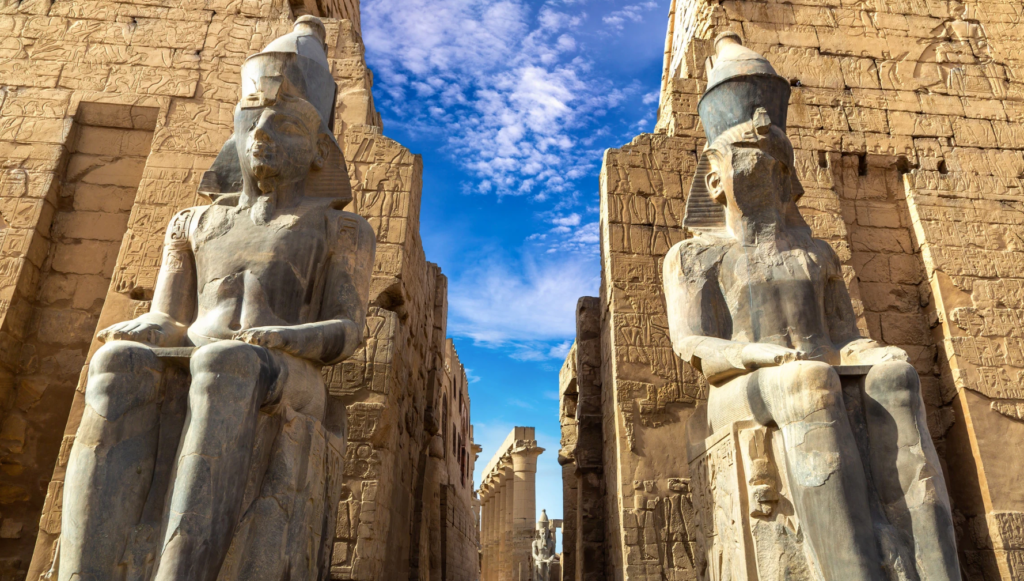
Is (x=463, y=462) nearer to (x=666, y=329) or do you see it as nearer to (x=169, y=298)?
(x=666, y=329)

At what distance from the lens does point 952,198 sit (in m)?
5.83

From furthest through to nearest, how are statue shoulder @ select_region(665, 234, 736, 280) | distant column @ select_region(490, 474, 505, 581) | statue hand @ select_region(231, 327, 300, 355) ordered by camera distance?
distant column @ select_region(490, 474, 505, 581) < statue shoulder @ select_region(665, 234, 736, 280) < statue hand @ select_region(231, 327, 300, 355)

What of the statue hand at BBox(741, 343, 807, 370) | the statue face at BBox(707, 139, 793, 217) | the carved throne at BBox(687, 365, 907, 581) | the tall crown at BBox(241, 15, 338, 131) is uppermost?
the tall crown at BBox(241, 15, 338, 131)

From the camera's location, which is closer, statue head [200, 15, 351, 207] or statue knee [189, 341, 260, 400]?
statue knee [189, 341, 260, 400]

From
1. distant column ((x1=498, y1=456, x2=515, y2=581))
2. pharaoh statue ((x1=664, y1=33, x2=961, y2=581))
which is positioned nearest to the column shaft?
distant column ((x1=498, y1=456, x2=515, y2=581))

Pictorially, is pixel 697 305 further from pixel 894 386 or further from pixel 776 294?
pixel 894 386

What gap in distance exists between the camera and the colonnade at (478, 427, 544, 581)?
13.7 meters

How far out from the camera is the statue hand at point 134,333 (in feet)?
9.38

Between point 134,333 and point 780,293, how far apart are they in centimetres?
282

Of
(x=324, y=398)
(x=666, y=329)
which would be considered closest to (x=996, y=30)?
(x=666, y=329)

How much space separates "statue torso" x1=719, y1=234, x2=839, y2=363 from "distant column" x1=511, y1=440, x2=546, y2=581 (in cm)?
1091

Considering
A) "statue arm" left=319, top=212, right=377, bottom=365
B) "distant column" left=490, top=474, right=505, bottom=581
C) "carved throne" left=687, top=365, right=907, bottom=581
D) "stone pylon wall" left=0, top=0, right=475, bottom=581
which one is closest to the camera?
"carved throne" left=687, top=365, right=907, bottom=581

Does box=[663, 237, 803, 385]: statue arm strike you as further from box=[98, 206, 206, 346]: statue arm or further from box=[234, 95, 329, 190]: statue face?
box=[98, 206, 206, 346]: statue arm

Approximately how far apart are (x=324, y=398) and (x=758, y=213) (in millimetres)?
2274
